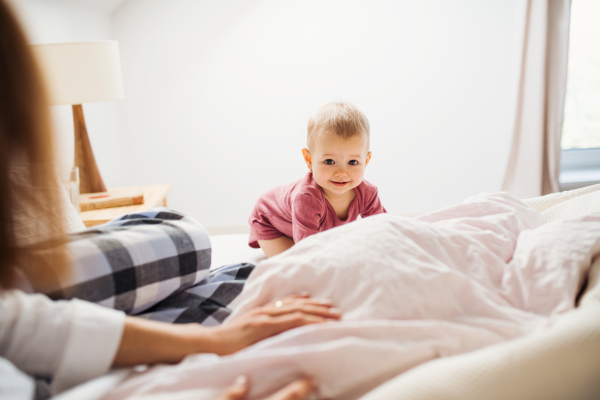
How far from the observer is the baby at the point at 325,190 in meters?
1.46

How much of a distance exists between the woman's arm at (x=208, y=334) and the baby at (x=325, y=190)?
788mm

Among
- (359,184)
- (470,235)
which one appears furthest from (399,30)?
(470,235)

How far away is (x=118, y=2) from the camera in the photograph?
2.54 m

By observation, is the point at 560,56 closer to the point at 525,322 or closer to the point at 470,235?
the point at 470,235

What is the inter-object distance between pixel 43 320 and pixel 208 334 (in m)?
0.21

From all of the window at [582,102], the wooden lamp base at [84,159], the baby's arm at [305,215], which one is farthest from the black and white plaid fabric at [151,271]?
the window at [582,102]

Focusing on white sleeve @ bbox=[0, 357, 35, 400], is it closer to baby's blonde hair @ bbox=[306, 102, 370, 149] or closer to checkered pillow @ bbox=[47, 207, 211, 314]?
checkered pillow @ bbox=[47, 207, 211, 314]

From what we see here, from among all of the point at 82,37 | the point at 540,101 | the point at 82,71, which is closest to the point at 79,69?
the point at 82,71

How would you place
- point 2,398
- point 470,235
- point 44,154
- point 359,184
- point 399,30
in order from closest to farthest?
point 2,398
point 44,154
point 470,235
point 359,184
point 399,30

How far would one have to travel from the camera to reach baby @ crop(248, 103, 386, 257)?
4.79 feet

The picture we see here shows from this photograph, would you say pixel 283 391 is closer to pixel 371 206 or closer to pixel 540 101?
pixel 371 206

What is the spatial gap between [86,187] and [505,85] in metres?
2.58

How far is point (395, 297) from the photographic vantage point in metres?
0.62

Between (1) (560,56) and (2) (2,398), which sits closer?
(2) (2,398)
